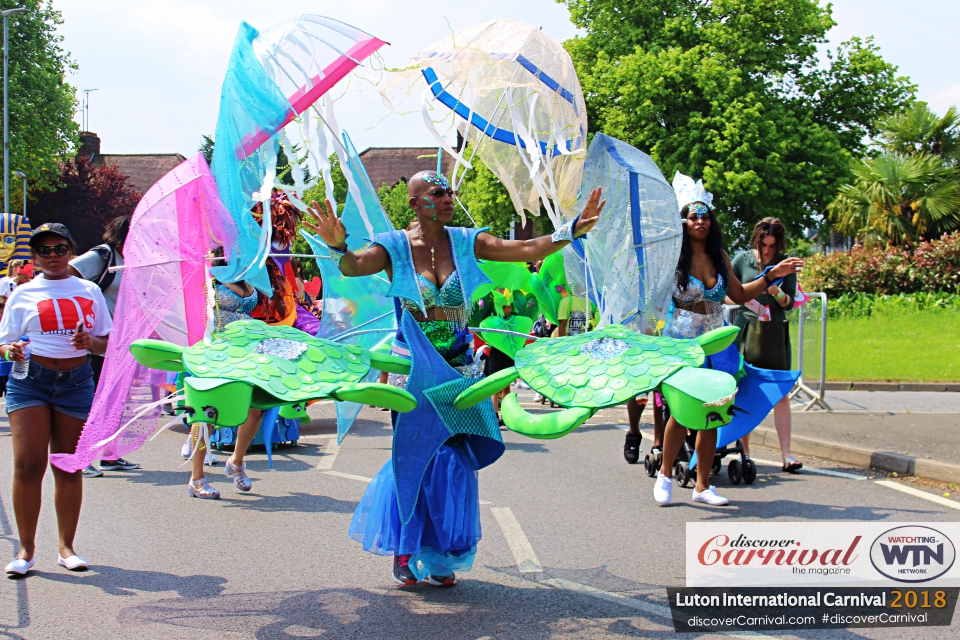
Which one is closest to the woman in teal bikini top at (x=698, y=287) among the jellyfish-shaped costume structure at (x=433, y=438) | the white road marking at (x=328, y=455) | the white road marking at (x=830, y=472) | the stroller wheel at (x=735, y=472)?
the stroller wheel at (x=735, y=472)

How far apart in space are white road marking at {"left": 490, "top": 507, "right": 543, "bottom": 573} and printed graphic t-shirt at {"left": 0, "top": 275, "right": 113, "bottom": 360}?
2573 mm

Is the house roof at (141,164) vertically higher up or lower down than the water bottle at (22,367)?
higher up

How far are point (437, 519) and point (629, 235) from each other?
1857 millimetres

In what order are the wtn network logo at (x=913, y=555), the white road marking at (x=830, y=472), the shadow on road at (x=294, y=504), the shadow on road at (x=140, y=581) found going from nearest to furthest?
the wtn network logo at (x=913, y=555) → the shadow on road at (x=140, y=581) → the shadow on road at (x=294, y=504) → the white road marking at (x=830, y=472)

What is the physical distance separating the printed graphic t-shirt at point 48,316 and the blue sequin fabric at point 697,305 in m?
3.53

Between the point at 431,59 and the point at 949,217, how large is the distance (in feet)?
76.1

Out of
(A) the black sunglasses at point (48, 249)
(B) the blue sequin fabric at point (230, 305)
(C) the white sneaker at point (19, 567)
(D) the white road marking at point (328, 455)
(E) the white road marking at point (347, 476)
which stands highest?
(A) the black sunglasses at point (48, 249)

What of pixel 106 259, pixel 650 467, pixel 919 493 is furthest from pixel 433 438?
pixel 919 493

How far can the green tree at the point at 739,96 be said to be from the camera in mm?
25172

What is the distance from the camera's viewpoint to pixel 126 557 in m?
5.03

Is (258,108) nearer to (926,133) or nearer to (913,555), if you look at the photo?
(913,555)

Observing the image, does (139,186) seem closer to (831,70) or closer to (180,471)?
(831,70)

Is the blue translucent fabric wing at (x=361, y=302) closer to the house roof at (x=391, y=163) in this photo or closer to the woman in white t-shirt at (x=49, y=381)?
the woman in white t-shirt at (x=49, y=381)

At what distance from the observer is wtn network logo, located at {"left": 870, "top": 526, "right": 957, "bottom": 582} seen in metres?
4.14
